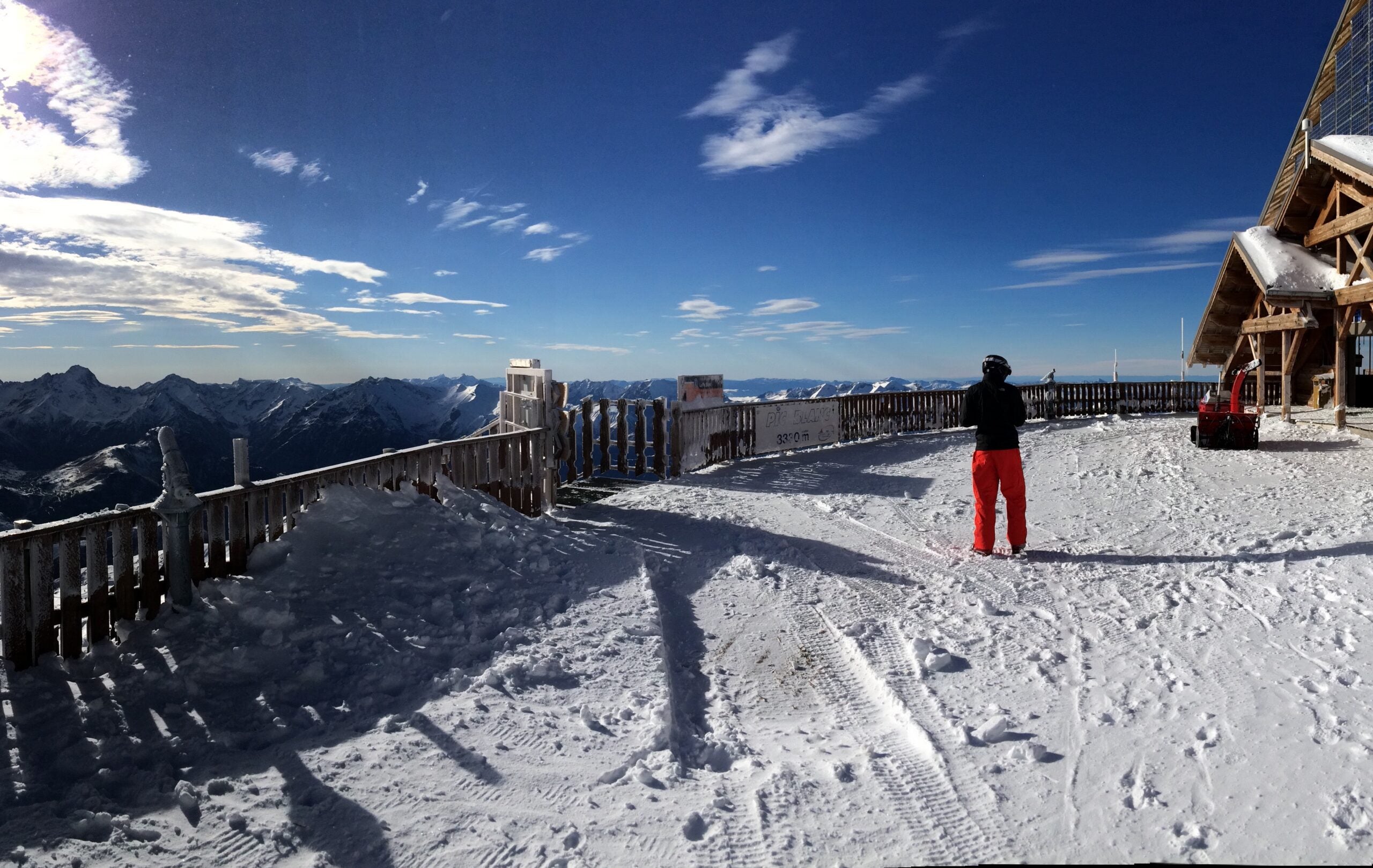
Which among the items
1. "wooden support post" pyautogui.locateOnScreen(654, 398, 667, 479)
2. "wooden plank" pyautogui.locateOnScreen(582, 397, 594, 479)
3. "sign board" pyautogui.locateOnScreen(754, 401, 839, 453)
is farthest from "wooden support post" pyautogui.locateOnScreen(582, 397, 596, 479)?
"sign board" pyautogui.locateOnScreen(754, 401, 839, 453)

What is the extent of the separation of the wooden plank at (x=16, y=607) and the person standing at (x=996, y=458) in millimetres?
7685

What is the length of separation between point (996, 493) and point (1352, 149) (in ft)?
46.9

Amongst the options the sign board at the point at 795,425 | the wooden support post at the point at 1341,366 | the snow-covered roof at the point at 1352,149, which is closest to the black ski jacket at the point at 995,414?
the sign board at the point at 795,425

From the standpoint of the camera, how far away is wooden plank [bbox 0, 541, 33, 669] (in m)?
4.25

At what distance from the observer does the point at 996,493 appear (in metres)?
7.43

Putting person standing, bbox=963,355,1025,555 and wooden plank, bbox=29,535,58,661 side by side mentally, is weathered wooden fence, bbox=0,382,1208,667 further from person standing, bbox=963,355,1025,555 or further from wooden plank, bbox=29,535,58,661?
person standing, bbox=963,355,1025,555

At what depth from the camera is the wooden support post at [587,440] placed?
12.8 metres

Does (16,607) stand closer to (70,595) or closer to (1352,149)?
(70,595)

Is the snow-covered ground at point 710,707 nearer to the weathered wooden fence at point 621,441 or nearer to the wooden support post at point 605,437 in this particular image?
the weathered wooden fence at point 621,441

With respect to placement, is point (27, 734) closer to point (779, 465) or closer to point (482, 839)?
point (482, 839)

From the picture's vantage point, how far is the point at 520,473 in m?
9.67

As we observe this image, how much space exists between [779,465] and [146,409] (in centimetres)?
17402

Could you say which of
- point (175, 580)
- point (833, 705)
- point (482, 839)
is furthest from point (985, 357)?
point (175, 580)

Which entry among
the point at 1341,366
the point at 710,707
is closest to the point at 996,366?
the point at 710,707
